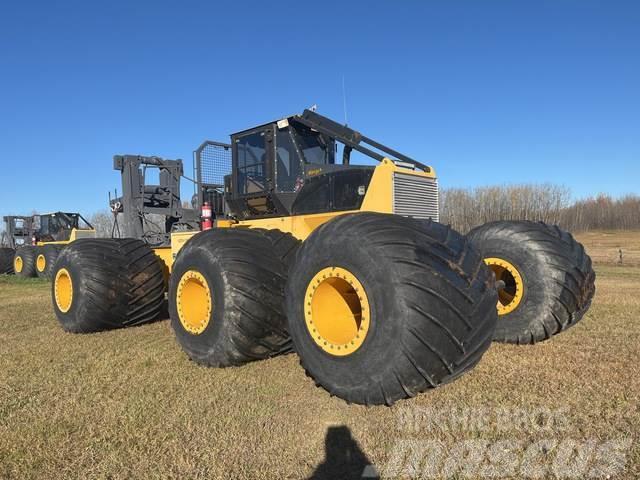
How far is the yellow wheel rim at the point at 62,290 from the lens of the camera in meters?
6.95

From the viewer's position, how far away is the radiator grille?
510 cm

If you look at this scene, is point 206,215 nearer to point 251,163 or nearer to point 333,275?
point 251,163

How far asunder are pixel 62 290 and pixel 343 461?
233 inches

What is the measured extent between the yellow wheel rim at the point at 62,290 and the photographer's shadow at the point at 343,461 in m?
5.33

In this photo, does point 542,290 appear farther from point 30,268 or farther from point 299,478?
point 30,268

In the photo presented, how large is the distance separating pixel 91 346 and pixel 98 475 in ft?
11.6

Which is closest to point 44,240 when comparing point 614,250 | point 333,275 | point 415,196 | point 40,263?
point 40,263

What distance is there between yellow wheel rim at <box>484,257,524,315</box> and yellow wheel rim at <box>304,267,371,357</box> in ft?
6.83

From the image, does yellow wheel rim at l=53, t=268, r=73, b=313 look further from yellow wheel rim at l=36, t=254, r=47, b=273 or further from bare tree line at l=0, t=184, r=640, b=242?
bare tree line at l=0, t=184, r=640, b=242

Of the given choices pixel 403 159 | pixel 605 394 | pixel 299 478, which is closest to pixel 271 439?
pixel 299 478

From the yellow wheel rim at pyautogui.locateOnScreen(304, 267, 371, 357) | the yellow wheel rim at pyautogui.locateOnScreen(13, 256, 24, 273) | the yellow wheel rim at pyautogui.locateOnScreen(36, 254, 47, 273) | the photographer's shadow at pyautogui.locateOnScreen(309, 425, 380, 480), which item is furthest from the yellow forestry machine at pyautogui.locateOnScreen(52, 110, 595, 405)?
the yellow wheel rim at pyautogui.locateOnScreen(13, 256, 24, 273)

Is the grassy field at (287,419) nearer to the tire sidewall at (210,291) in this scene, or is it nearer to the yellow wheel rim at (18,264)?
the tire sidewall at (210,291)

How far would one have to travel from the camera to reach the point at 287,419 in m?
3.49

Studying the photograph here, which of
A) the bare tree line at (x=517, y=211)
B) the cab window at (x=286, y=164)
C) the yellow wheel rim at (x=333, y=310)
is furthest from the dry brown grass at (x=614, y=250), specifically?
the yellow wheel rim at (x=333, y=310)
